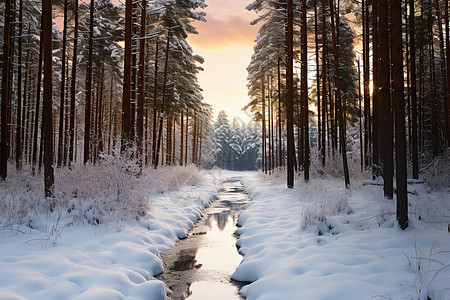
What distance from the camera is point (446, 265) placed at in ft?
11.8

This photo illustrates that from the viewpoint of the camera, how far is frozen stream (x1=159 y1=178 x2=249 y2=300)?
Result: 4615 millimetres

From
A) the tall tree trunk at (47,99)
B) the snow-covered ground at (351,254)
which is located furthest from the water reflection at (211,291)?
the tall tree trunk at (47,99)

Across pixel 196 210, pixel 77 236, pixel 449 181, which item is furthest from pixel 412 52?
pixel 77 236

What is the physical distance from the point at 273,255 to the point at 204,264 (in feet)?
5.13

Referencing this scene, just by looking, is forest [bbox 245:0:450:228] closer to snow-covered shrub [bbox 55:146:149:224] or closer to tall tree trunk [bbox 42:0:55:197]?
snow-covered shrub [bbox 55:146:149:224]

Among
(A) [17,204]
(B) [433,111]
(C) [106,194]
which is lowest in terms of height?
(A) [17,204]

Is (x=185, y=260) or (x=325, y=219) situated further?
(x=325, y=219)

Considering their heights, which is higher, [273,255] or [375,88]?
[375,88]

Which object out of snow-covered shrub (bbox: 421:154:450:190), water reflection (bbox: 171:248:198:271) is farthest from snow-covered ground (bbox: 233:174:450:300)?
snow-covered shrub (bbox: 421:154:450:190)

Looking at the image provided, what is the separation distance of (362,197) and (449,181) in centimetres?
351

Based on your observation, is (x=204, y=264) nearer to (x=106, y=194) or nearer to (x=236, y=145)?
(x=106, y=194)

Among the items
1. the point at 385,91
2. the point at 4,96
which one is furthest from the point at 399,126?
the point at 4,96

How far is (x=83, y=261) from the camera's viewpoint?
15.0ft

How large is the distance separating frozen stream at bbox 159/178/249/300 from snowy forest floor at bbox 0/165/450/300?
0.27m
